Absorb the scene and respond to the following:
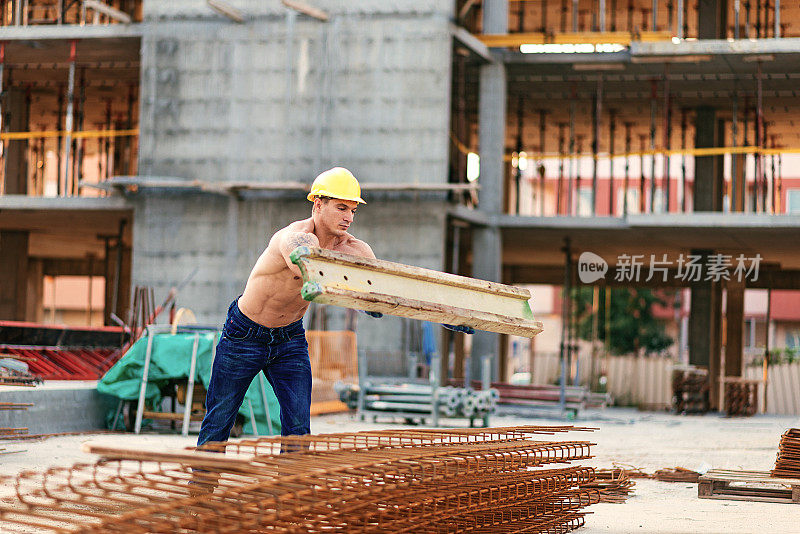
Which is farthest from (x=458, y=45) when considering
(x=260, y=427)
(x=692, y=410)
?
→ (x=260, y=427)

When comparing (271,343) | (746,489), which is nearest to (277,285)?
(271,343)

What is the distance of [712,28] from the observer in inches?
990

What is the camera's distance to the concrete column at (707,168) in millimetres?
25500

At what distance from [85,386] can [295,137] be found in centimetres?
906

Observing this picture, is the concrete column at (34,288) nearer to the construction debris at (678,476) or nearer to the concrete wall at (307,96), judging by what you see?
the concrete wall at (307,96)

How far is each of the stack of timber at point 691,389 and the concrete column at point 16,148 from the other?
17.3 meters

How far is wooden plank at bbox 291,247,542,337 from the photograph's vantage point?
525cm

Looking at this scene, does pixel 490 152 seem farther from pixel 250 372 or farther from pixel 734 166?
pixel 250 372

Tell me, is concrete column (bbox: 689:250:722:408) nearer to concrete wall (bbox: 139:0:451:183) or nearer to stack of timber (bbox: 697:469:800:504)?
concrete wall (bbox: 139:0:451:183)

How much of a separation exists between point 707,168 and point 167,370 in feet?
54.8

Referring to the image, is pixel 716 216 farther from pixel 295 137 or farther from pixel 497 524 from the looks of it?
pixel 497 524

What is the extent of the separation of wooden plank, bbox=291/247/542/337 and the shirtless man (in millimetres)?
625

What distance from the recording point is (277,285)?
6.54 metres

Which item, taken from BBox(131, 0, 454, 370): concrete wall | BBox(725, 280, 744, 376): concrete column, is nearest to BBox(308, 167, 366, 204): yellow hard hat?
BBox(131, 0, 454, 370): concrete wall
